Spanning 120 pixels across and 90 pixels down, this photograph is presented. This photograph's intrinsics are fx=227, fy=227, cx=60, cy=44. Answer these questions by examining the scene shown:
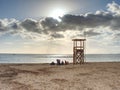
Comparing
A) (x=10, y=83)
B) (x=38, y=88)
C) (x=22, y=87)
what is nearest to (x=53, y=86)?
(x=38, y=88)

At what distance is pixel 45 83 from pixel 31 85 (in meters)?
1.31

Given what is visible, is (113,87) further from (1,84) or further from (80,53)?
(80,53)

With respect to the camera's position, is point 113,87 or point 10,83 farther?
point 10,83

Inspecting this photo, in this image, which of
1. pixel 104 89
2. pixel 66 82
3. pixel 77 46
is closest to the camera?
pixel 104 89

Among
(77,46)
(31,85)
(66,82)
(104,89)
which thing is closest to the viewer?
(104,89)

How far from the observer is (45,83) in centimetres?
1820

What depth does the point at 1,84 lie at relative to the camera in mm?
17812

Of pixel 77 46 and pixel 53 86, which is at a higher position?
pixel 77 46

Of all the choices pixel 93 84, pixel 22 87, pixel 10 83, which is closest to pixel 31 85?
pixel 22 87

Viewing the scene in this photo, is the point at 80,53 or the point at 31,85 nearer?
the point at 31,85

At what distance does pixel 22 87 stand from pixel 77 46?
75.5ft

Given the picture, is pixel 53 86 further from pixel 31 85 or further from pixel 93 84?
pixel 93 84

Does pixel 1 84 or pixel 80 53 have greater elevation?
pixel 80 53

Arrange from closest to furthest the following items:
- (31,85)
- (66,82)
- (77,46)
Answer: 1. (31,85)
2. (66,82)
3. (77,46)
